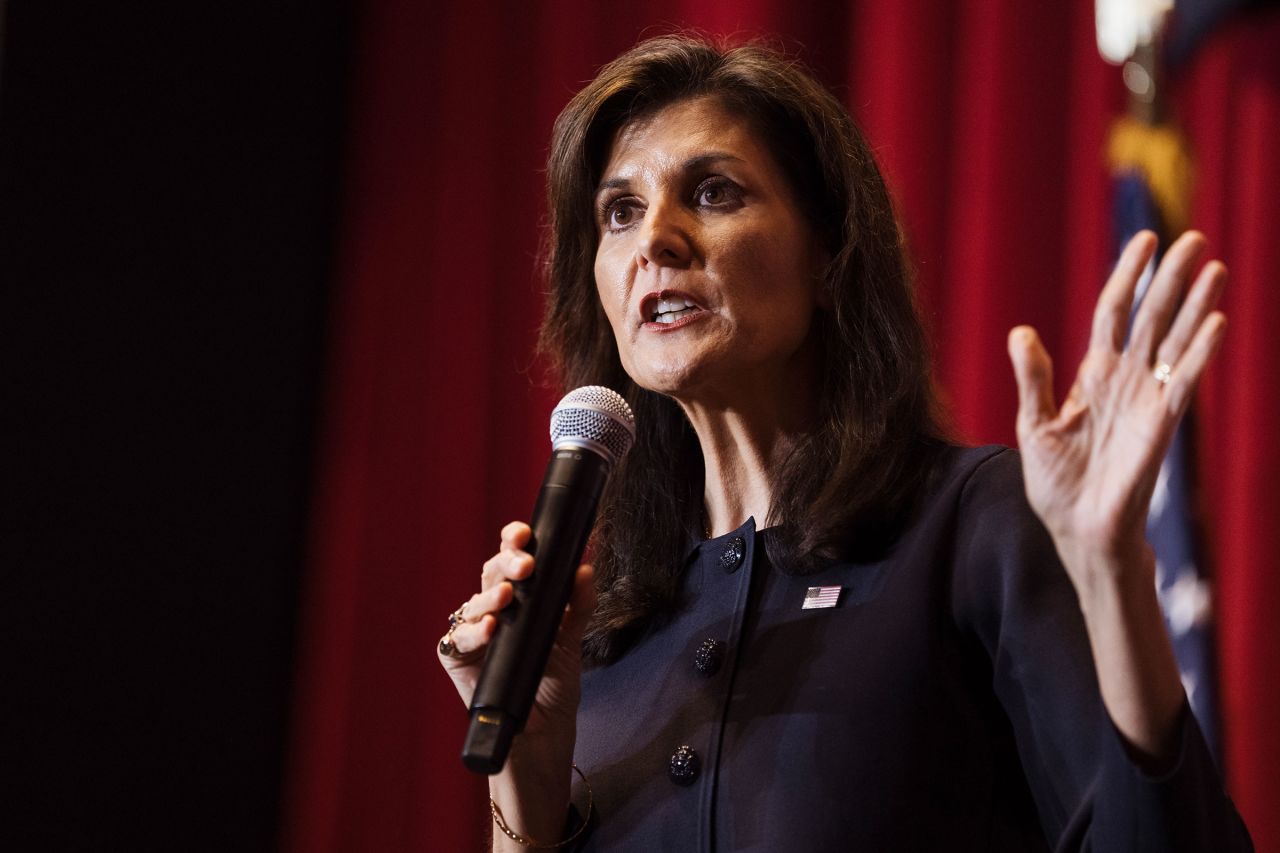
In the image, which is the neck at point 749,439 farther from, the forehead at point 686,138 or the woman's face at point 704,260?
the forehead at point 686,138

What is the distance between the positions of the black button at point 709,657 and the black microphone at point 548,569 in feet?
1.05

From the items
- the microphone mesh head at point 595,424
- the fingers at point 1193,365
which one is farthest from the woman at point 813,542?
the microphone mesh head at point 595,424

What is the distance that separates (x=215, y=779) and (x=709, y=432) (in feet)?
5.64

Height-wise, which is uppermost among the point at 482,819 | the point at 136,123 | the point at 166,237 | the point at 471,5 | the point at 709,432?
the point at 471,5

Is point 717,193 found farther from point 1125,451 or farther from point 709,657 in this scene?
point 1125,451

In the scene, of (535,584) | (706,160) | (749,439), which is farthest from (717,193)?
(535,584)

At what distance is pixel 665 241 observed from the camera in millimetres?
1858

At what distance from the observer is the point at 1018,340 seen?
123 cm

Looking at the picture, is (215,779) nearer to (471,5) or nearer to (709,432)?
(709,432)

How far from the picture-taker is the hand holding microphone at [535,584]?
4.32 feet

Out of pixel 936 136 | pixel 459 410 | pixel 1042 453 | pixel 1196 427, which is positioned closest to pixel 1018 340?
pixel 1042 453

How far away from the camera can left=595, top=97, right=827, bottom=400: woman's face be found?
6.07 ft

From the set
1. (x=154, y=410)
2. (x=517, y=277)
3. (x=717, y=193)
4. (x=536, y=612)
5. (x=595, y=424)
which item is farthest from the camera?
(x=517, y=277)

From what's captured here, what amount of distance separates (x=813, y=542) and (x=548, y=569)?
0.43 m
